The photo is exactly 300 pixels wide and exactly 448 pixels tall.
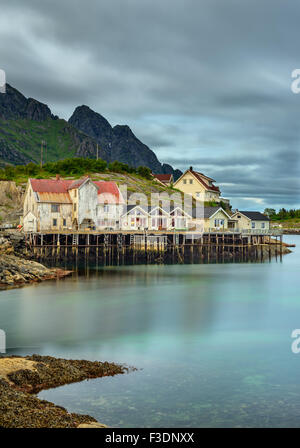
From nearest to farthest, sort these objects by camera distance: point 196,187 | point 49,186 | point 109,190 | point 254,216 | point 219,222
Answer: point 49,186
point 109,190
point 219,222
point 254,216
point 196,187

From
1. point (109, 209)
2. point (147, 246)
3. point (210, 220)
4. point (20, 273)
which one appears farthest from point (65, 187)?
point (20, 273)

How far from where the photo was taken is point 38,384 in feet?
46.8

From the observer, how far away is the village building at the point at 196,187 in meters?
88.1

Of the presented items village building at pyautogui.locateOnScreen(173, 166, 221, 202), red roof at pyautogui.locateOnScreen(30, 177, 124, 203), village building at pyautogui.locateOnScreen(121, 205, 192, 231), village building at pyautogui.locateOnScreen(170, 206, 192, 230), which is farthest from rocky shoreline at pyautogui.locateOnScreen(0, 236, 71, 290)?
village building at pyautogui.locateOnScreen(173, 166, 221, 202)

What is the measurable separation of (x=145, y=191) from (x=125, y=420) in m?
74.6

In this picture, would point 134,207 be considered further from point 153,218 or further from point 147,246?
point 147,246

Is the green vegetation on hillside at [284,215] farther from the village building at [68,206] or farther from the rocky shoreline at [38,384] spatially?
the rocky shoreline at [38,384]

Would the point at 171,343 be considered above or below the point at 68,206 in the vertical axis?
below

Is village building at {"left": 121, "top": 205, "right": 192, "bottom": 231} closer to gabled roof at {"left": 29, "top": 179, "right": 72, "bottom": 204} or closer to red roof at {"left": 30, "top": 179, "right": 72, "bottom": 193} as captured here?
gabled roof at {"left": 29, "top": 179, "right": 72, "bottom": 204}

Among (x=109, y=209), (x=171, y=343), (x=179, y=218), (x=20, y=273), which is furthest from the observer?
(x=179, y=218)

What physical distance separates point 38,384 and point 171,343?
7457 millimetres

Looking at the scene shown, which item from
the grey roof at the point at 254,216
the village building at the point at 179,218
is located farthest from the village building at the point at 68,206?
the grey roof at the point at 254,216

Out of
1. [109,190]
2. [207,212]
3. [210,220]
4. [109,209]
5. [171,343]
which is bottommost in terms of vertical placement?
[171,343]
